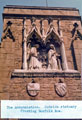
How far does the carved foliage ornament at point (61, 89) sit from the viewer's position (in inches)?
267

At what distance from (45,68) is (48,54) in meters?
0.74

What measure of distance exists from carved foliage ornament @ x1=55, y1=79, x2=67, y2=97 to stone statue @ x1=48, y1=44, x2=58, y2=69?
3.15ft

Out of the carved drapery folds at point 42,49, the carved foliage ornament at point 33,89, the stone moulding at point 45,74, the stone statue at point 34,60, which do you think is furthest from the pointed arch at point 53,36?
the carved foliage ornament at point 33,89

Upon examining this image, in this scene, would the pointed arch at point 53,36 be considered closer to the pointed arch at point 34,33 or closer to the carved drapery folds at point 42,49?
the carved drapery folds at point 42,49

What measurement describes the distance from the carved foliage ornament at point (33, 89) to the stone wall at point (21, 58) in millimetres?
119

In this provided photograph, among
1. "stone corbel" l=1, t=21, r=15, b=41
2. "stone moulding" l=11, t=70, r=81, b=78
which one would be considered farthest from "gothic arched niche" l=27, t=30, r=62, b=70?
"stone corbel" l=1, t=21, r=15, b=41

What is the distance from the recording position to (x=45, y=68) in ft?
25.6

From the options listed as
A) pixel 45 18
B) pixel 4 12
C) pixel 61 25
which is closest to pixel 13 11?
pixel 4 12

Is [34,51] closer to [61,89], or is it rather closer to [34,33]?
[34,33]

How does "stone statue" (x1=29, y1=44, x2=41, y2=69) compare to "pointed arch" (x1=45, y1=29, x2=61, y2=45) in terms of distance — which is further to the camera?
"pointed arch" (x1=45, y1=29, x2=61, y2=45)

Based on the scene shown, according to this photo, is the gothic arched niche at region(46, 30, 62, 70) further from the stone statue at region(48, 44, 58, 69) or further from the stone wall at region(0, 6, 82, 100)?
the stone wall at region(0, 6, 82, 100)

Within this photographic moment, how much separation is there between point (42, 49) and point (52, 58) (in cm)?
83

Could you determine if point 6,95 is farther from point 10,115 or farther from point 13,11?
point 13,11

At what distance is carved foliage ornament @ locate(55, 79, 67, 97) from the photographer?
679cm
